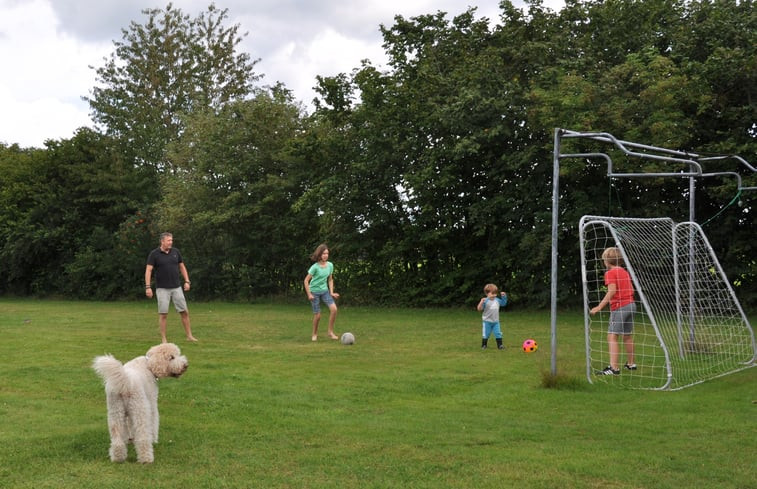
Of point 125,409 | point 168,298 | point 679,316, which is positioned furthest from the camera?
point 168,298

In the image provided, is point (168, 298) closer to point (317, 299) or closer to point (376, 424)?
point (317, 299)

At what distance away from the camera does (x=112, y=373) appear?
560 centimetres

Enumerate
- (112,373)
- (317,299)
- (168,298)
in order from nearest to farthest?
(112,373)
(168,298)
(317,299)

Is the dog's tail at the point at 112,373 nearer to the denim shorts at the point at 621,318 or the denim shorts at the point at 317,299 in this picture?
the denim shorts at the point at 621,318

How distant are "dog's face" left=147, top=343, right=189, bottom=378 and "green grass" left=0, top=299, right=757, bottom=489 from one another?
587mm

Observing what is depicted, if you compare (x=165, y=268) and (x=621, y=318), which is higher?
(x=165, y=268)

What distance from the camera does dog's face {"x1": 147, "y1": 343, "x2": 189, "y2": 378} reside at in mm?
6219

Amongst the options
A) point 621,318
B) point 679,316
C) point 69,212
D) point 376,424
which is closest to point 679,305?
point 679,316

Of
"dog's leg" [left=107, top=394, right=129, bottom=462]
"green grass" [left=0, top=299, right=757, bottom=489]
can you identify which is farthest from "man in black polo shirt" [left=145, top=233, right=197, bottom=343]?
"dog's leg" [left=107, top=394, right=129, bottom=462]

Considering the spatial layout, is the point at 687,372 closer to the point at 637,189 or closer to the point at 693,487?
the point at 693,487

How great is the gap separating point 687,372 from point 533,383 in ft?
7.95

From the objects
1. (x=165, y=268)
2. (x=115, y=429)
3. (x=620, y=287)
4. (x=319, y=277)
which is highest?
(x=165, y=268)

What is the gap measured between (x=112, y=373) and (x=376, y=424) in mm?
2507

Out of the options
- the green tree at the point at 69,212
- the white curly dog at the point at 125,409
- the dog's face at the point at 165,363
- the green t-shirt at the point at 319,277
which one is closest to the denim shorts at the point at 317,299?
the green t-shirt at the point at 319,277
